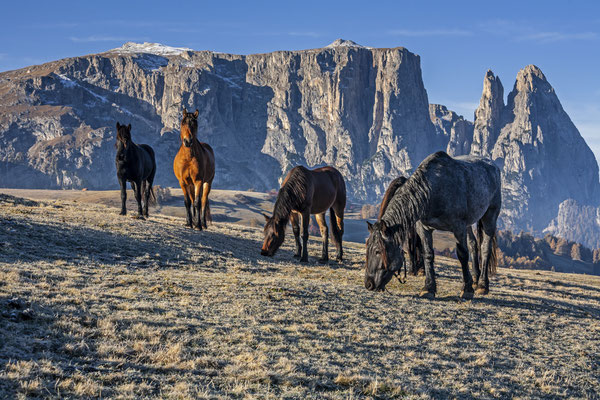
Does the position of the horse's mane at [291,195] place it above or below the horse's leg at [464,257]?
above

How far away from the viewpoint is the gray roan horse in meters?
13.3

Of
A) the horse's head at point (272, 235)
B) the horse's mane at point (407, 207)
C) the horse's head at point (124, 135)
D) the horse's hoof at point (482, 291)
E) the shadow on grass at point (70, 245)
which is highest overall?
the horse's head at point (124, 135)

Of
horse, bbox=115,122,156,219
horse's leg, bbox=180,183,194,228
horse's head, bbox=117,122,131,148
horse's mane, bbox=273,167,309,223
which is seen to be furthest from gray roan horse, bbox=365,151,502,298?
horse's head, bbox=117,122,131,148

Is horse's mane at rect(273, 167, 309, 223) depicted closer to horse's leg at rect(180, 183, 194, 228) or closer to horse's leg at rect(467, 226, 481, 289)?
horse's leg at rect(180, 183, 194, 228)

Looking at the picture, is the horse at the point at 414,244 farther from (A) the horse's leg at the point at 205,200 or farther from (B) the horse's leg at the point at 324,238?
(A) the horse's leg at the point at 205,200

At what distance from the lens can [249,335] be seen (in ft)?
30.1

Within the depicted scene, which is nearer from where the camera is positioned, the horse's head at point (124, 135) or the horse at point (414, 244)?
the horse at point (414, 244)

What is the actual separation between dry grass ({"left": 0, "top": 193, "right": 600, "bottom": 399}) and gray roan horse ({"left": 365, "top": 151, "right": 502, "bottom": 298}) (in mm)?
942

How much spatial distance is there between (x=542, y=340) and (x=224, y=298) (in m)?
7.87

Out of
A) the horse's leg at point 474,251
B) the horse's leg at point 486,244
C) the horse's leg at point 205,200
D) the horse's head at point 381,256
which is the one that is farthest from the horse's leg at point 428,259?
the horse's leg at point 205,200

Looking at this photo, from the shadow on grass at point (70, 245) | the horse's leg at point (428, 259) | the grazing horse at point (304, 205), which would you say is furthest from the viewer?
the grazing horse at point (304, 205)

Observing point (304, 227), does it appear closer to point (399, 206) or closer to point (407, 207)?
point (399, 206)

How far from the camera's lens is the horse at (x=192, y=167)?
23.8 metres

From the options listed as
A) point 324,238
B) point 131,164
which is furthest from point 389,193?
point 131,164
